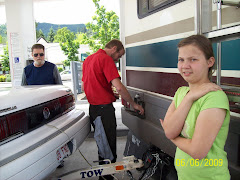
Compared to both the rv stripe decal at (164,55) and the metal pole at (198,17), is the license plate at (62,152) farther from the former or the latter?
the metal pole at (198,17)

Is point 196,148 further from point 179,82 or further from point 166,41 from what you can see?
point 166,41

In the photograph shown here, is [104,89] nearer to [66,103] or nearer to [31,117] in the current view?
[66,103]

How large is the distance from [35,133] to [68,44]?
23269mm

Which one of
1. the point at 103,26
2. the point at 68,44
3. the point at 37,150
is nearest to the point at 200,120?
the point at 37,150

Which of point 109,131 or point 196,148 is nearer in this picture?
point 196,148

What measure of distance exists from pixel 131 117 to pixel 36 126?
1.37 m

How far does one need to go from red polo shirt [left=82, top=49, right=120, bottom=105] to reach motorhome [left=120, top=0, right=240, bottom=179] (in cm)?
39

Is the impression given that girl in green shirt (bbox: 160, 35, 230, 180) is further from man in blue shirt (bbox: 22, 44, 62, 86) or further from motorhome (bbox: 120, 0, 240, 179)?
man in blue shirt (bbox: 22, 44, 62, 86)

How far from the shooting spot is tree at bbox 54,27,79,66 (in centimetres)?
2394

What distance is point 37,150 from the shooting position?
1892 mm

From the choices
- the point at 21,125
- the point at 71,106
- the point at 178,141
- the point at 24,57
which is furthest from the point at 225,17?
the point at 24,57

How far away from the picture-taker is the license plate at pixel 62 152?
84.6 inches

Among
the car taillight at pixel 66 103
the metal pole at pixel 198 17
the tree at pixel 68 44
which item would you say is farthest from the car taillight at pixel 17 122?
the tree at pixel 68 44

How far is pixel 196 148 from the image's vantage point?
1147mm
